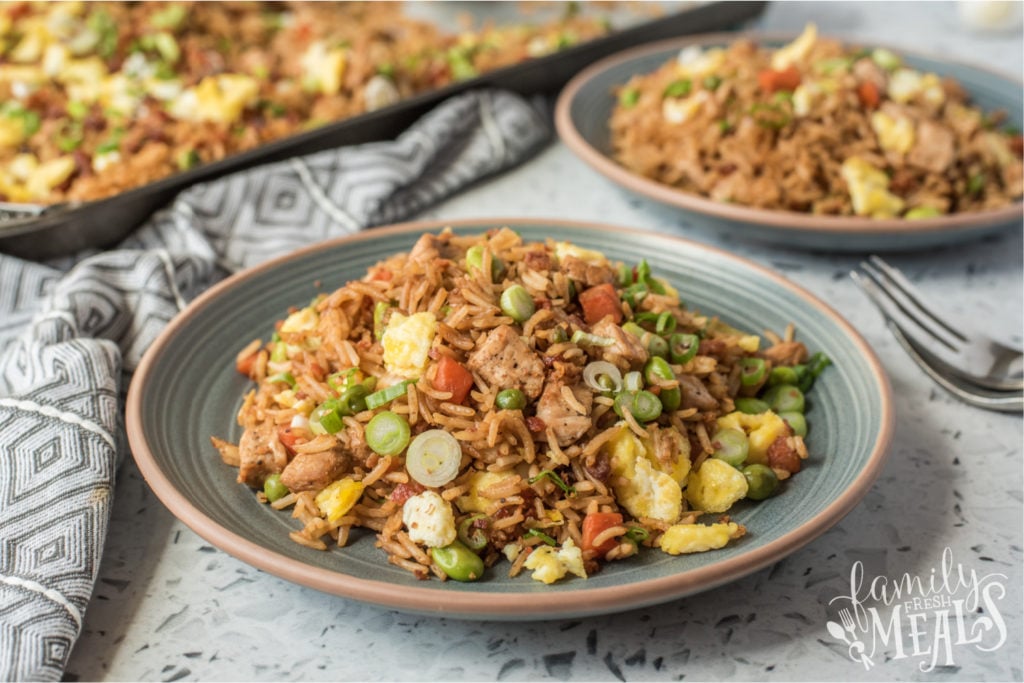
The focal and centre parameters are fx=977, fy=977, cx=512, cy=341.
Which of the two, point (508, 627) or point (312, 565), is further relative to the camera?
point (508, 627)

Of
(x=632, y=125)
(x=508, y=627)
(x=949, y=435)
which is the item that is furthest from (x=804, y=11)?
(x=508, y=627)

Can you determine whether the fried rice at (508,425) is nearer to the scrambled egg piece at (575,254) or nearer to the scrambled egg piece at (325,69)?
the scrambled egg piece at (575,254)

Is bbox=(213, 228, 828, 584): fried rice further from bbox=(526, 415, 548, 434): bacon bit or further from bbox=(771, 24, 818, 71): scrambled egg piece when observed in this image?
bbox=(771, 24, 818, 71): scrambled egg piece

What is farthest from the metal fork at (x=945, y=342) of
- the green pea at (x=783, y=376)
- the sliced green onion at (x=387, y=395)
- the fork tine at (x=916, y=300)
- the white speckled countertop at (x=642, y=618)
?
the sliced green onion at (x=387, y=395)

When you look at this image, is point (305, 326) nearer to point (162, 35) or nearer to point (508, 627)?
point (508, 627)

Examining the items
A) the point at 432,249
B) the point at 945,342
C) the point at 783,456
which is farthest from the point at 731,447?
the point at 945,342

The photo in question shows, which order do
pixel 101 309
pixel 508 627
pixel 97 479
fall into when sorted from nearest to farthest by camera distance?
pixel 508 627 → pixel 97 479 → pixel 101 309

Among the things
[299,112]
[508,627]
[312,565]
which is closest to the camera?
[312,565]

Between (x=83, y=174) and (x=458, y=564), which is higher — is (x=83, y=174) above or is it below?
below
